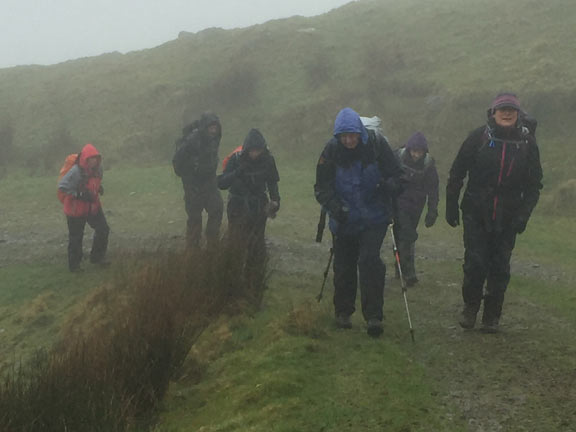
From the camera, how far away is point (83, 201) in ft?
38.0

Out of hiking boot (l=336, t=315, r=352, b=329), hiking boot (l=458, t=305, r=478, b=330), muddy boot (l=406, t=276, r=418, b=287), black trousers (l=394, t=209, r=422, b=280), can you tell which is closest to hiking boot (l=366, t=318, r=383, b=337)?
hiking boot (l=336, t=315, r=352, b=329)

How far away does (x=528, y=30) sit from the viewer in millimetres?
30797

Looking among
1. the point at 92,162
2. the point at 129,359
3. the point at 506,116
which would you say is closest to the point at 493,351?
the point at 506,116

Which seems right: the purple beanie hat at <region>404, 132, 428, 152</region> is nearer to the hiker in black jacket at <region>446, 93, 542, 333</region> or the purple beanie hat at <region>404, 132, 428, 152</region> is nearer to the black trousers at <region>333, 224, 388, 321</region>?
the hiker in black jacket at <region>446, 93, 542, 333</region>

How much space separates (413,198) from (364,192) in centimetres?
356

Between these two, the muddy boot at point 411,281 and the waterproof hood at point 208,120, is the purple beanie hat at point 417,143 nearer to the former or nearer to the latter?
the muddy boot at point 411,281

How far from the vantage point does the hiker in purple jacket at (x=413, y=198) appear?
976 cm

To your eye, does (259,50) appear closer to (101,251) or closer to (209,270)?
(101,251)

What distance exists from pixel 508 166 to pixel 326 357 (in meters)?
2.70

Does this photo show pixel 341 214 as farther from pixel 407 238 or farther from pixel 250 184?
pixel 407 238

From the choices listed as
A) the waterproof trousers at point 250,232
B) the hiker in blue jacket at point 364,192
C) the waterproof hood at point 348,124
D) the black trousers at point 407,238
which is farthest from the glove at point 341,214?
the black trousers at point 407,238

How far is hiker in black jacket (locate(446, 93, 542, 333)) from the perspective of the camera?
6.28 m

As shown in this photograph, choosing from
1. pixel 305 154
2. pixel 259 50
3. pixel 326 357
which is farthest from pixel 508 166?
pixel 259 50

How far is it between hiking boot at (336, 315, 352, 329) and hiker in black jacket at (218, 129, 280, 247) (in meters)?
2.43
